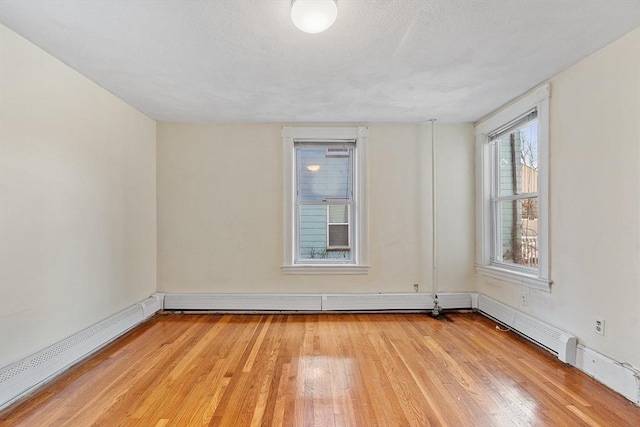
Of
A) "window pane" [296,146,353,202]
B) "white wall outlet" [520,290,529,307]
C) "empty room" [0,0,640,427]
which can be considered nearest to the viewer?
"empty room" [0,0,640,427]

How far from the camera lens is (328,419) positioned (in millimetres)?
1830

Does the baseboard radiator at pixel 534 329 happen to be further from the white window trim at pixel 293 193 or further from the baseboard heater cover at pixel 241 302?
the baseboard heater cover at pixel 241 302

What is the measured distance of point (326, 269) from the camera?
3945mm

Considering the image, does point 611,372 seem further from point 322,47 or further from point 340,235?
point 322,47

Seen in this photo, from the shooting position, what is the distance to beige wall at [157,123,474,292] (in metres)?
3.94

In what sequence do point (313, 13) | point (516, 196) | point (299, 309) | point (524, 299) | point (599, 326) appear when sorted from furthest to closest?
point (299, 309)
point (516, 196)
point (524, 299)
point (599, 326)
point (313, 13)

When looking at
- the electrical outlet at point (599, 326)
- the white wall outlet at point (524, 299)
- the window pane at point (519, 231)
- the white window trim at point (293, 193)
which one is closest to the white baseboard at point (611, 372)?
the electrical outlet at point (599, 326)

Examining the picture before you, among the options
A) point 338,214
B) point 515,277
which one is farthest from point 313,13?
point 515,277

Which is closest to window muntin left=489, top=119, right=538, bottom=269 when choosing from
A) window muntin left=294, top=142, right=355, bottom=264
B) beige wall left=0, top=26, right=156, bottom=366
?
window muntin left=294, top=142, right=355, bottom=264

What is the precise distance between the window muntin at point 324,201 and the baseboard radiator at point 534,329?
164cm

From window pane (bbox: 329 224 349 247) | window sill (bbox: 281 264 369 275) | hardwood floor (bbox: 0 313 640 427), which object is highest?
window pane (bbox: 329 224 349 247)

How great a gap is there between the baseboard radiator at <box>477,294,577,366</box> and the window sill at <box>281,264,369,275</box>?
1422mm

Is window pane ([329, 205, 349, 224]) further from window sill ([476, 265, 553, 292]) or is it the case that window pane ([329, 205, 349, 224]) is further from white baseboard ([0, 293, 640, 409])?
window sill ([476, 265, 553, 292])

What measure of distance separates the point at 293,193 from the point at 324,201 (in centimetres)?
40
